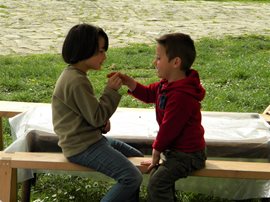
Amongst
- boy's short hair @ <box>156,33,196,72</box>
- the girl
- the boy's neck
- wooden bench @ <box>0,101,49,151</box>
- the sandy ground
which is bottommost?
the sandy ground

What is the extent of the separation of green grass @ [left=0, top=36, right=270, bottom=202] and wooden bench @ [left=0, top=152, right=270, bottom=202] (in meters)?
0.78

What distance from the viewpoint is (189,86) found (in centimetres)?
317

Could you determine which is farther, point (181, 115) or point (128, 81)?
point (128, 81)

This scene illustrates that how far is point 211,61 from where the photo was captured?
28.7ft

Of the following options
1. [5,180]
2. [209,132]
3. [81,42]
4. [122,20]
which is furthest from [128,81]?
[122,20]

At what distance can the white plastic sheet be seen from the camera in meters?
3.87

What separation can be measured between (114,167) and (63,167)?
1.08 feet

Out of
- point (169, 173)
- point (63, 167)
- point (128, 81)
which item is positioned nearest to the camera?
point (169, 173)

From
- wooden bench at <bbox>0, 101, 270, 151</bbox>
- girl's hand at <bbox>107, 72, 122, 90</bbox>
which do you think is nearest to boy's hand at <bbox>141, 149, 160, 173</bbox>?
girl's hand at <bbox>107, 72, 122, 90</bbox>

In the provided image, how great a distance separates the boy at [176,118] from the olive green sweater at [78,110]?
1.06 feet

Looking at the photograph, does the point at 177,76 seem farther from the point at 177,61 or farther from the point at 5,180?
the point at 5,180

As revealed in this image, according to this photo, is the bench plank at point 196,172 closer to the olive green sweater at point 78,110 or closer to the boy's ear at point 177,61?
the olive green sweater at point 78,110

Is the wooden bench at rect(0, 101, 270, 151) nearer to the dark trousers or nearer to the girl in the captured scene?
the girl

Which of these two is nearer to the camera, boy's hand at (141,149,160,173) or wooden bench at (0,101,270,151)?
boy's hand at (141,149,160,173)
